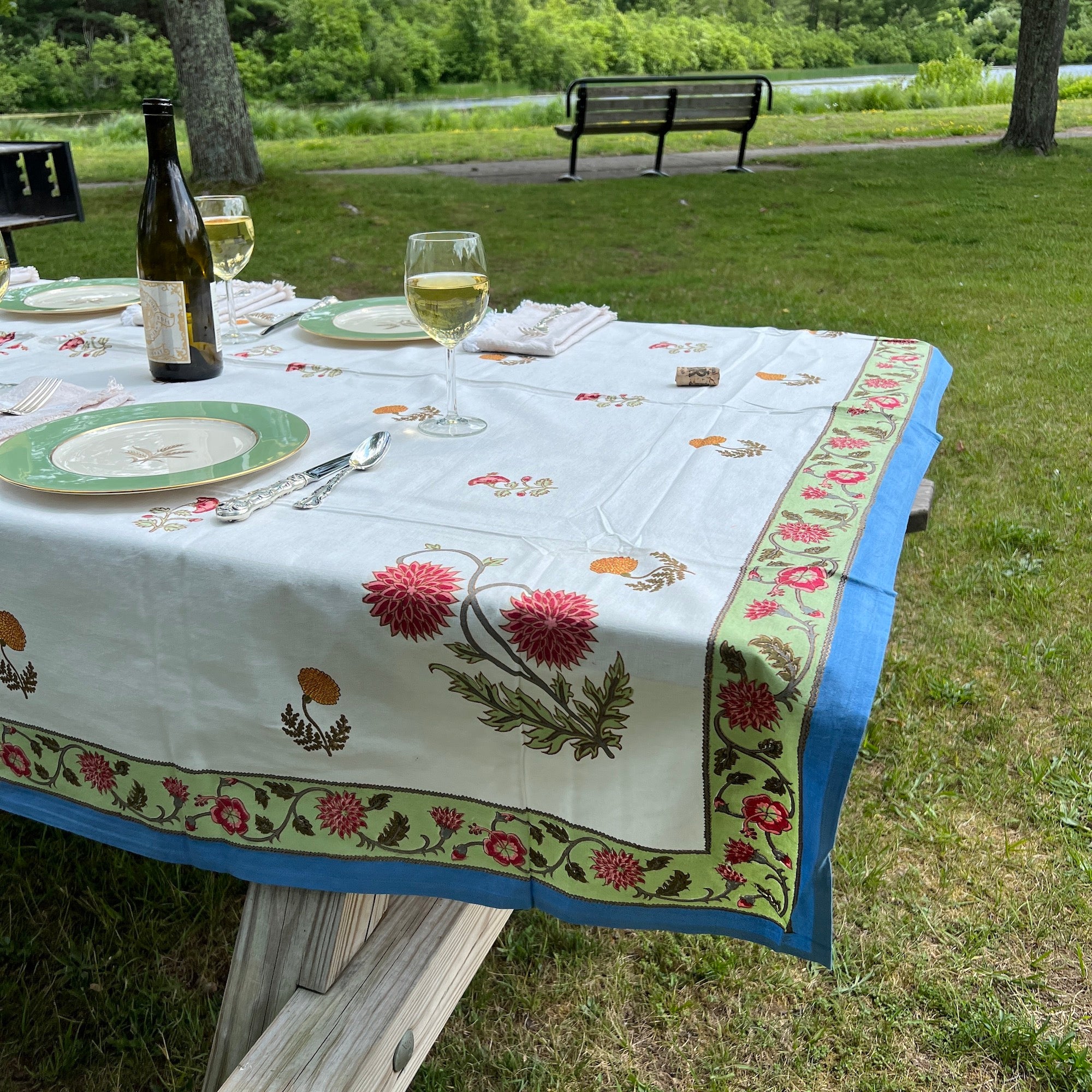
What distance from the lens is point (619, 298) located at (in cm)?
583

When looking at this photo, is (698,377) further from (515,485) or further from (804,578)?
(804,578)

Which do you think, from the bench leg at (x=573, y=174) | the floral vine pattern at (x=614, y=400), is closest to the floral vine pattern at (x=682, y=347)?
the floral vine pattern at (x=614, y=400)

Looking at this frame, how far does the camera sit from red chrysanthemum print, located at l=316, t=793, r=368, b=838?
102 centimetres

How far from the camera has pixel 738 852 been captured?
896 mm

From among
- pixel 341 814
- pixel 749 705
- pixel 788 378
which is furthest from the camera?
pixel 788 378

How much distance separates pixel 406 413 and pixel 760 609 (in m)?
0.70

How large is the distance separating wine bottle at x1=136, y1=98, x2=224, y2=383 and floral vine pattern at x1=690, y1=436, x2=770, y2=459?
800mm

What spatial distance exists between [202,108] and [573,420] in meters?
8.33

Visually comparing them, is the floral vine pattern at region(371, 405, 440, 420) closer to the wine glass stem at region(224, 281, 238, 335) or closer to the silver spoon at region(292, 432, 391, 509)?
the silver spoon at region(292, 432, 391, 509)

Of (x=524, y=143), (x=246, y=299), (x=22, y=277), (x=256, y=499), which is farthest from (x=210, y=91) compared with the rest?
(x=256, y=499)

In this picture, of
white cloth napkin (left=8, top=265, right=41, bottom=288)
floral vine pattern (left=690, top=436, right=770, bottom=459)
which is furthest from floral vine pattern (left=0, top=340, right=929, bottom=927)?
white cloth napkin (left=8, top=265, right=41, bottom=288)

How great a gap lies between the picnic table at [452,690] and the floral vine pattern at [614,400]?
0.36 ft

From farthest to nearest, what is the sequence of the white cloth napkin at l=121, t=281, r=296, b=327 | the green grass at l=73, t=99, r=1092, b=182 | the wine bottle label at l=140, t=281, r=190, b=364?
the green grass at l=73, t=99, r=1092, b=182, the white cloth napkin at l=121, t=281, r=296, b=327, the wine bottle label at l=140, t=281, r=190, b=364

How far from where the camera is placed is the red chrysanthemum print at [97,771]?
109cm
